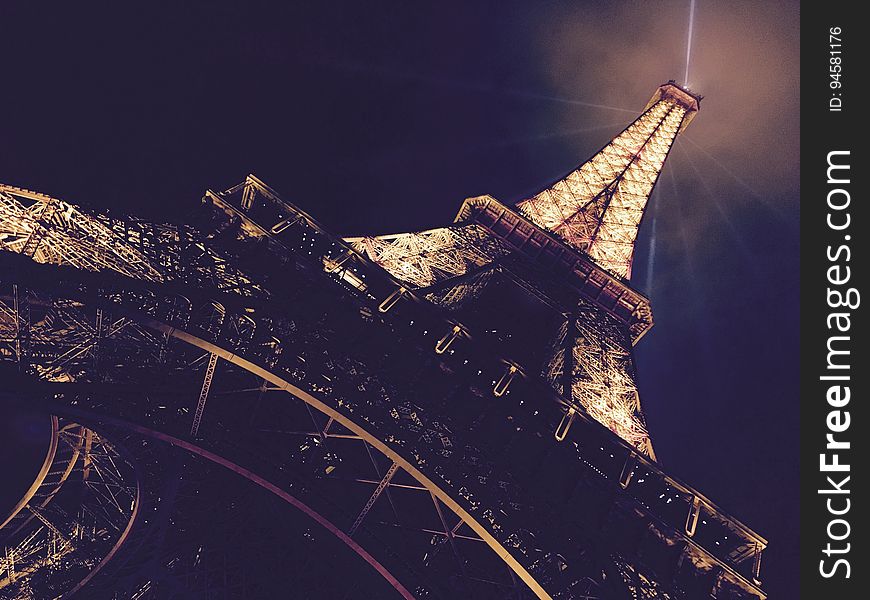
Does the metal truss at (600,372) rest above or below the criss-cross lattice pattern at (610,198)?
below

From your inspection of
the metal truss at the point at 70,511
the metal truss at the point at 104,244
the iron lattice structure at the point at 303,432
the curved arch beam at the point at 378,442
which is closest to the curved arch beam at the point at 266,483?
the iron lattice structure at the point at 303,432

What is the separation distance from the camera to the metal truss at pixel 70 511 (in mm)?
10750

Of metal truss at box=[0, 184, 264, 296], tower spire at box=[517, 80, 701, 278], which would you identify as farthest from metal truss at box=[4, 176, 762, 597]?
tower spire at box=[517, 80, 701, 278]

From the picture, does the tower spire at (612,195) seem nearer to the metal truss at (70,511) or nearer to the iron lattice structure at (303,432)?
the iron lattice structure at (303,432)

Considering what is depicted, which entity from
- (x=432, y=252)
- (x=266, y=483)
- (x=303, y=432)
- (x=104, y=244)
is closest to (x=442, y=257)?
(x=432, y=252)

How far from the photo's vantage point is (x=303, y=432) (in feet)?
32.4

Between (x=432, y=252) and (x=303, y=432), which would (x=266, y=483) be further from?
(x=432, y=252)

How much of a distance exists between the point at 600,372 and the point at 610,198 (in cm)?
1245

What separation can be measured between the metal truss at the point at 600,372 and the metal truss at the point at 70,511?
9.81m

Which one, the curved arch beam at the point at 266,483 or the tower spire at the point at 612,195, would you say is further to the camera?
the tower spire at the point at 612,195

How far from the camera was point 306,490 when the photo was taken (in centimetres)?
888

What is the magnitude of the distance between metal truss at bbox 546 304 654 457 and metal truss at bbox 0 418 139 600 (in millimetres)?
9809

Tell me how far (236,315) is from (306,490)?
2886 mm

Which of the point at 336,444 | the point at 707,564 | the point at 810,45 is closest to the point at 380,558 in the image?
the point at 336,444
